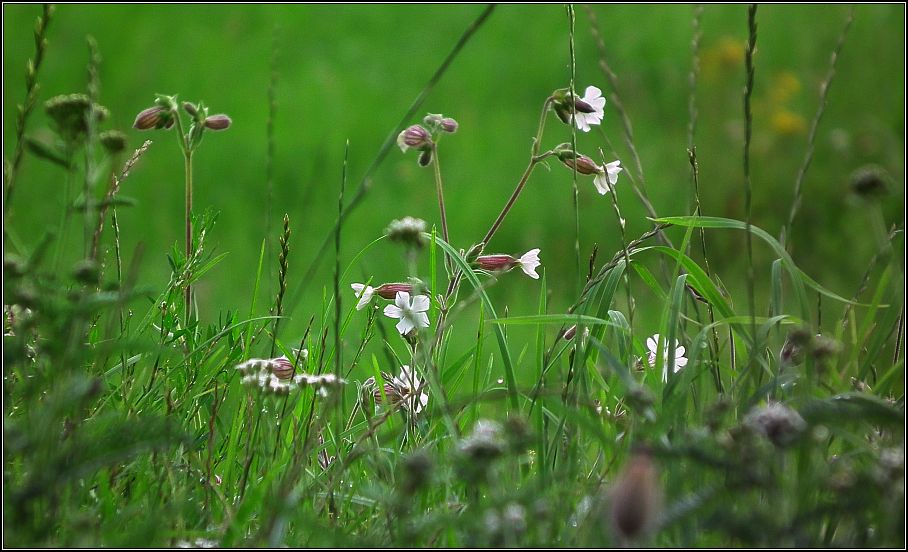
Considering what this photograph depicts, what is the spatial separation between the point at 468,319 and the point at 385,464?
346 centimetres

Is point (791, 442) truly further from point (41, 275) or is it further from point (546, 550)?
point (41, 275)

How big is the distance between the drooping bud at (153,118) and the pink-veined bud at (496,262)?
69 centimetres

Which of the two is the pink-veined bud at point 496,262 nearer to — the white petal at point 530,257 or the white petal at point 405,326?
the white petal at point 530,257

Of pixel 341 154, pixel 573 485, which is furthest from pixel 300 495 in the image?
pixel 341 154

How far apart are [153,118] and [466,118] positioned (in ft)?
14.6

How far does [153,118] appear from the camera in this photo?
1.74 meters

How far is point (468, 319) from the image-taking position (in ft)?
15.7

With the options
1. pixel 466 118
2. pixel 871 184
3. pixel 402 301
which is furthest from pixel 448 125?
pixel 466 118

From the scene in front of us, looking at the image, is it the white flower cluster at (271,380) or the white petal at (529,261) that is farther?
the white petal at (529,261)

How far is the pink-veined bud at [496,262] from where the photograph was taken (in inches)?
64.1

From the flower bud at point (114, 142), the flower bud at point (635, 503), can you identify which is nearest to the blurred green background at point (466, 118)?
the flower bud at point (114, 142)

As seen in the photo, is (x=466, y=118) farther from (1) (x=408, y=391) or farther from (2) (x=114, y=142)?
(2) (x=114, y=142)

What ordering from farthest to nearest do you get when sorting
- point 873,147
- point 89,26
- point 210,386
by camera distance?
point 89,26
point 873,147
point 210,386

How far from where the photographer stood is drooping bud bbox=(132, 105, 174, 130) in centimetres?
173
